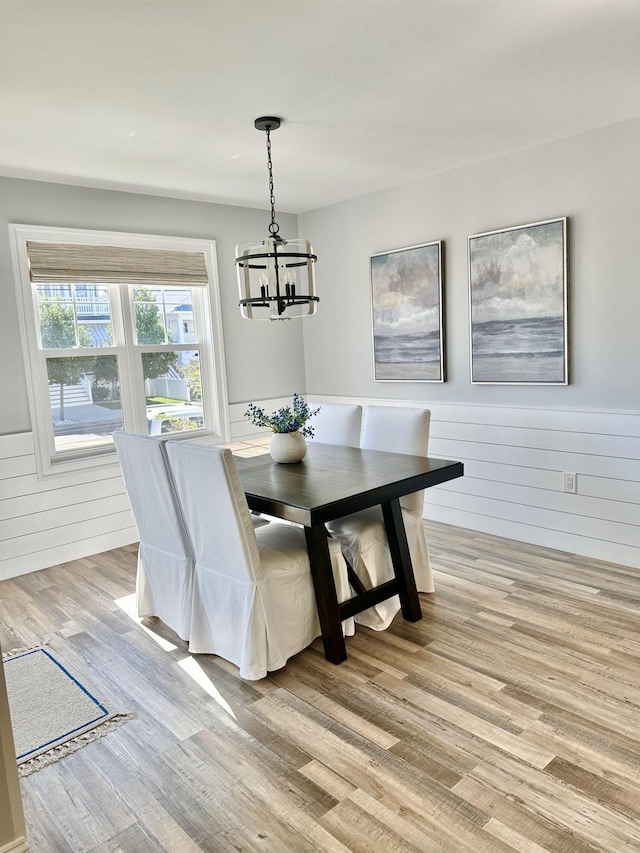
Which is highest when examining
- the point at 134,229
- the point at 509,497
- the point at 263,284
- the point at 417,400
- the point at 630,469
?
the point at 134,229

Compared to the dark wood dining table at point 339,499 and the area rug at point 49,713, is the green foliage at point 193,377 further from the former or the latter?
the area rug at point 49,713

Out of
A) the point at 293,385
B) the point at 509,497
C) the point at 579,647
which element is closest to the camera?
the point at 579,647

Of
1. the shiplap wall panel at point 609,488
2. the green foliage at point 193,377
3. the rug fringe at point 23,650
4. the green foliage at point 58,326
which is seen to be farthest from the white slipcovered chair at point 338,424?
the rug fringe at point 23,650

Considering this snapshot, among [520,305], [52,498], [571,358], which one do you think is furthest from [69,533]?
[571,358]

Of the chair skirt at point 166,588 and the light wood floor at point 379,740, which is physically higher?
the chair skirt at point 166,588

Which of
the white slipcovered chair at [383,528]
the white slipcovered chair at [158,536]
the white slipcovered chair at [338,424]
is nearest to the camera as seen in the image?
the white slipcovered chair at [158,536]

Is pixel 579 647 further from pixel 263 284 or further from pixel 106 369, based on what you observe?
pixel 106 369

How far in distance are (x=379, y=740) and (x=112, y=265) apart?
3339 millimetres

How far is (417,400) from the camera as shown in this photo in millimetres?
4504

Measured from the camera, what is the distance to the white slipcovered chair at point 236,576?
8.00 feet

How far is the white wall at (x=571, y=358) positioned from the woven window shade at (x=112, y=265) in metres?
1.26

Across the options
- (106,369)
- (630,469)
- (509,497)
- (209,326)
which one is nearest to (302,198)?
(209,326)

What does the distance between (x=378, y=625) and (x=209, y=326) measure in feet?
8.91

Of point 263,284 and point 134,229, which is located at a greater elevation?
point 134,229
